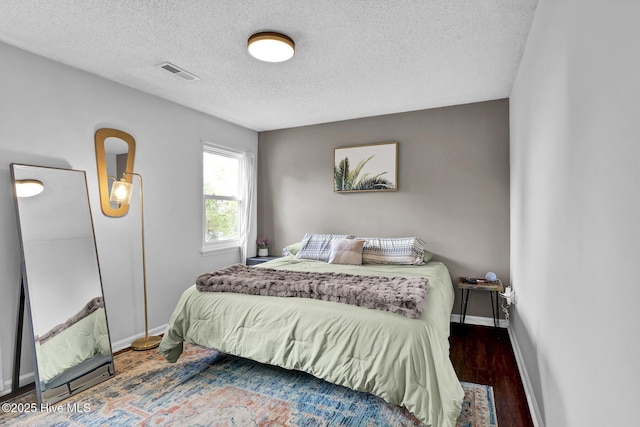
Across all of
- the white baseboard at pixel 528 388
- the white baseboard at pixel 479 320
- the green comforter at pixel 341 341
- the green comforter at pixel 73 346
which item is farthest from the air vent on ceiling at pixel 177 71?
the white baseboard at pixel 479 320

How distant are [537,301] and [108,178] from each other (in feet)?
11.5

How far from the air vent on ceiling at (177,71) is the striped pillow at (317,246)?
7.15 feet

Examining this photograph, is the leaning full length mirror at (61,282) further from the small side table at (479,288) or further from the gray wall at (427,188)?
the small side table at (479,288)

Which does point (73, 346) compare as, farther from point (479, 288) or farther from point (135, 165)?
point (479, 288)

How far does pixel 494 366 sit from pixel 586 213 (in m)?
2.09

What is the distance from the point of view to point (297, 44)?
2463mm

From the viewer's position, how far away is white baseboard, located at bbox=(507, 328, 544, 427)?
6.21ft

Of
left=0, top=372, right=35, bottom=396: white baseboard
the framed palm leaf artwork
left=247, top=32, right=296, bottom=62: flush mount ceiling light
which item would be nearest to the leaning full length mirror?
left=0, top=372, right=35, bottom=396: white baseboard

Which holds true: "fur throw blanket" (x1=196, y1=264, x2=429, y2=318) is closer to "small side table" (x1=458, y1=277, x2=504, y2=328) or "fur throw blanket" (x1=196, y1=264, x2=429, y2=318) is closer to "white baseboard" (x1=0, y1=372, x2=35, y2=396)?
"small side table" (x1=458, y1=277, x2=504, y2=328)

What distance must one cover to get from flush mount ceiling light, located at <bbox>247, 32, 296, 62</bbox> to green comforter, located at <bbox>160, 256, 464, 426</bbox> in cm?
178

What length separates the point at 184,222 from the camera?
388cm

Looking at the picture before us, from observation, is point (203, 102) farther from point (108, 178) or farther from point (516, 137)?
point (516, 137)

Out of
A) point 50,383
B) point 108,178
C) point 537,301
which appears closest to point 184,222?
point 108,178

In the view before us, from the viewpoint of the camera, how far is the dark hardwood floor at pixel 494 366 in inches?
83.1
